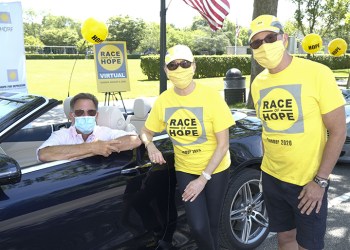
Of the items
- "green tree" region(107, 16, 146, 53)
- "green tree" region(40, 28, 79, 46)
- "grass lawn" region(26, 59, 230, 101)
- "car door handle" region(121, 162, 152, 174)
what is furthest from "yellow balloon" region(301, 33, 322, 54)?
"green tree" region(40, 28, 79, 46)

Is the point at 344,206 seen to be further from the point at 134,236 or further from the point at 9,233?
the point at 9,233

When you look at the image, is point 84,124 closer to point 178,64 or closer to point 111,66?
point 178,64

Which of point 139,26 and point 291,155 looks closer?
point 291,155

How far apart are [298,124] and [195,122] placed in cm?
63

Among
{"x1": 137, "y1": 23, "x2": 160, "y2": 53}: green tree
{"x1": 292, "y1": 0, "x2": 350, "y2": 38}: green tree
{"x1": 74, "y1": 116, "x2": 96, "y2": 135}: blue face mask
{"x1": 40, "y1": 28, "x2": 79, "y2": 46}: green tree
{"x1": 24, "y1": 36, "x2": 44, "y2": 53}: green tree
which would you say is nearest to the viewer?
{"x1": 74, "y1": 116, "x2": 96, "y2": 135}: blue face mask

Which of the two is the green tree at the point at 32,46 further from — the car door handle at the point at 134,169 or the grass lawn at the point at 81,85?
the car door handle at the point at 134,169

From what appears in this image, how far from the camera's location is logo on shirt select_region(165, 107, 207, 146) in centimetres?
241

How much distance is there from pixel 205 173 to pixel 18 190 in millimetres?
1096

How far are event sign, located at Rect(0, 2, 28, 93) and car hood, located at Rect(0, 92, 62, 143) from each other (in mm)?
3739

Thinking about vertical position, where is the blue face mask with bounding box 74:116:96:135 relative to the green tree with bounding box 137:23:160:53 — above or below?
below

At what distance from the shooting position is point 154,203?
2613mm

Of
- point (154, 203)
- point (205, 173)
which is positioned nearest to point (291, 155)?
point (205, 173)

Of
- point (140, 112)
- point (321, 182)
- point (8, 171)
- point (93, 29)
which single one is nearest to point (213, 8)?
point (93, 29)

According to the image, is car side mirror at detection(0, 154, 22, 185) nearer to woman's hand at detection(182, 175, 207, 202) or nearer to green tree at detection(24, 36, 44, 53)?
woman's hand at detection(182, 175, 207, 202)
